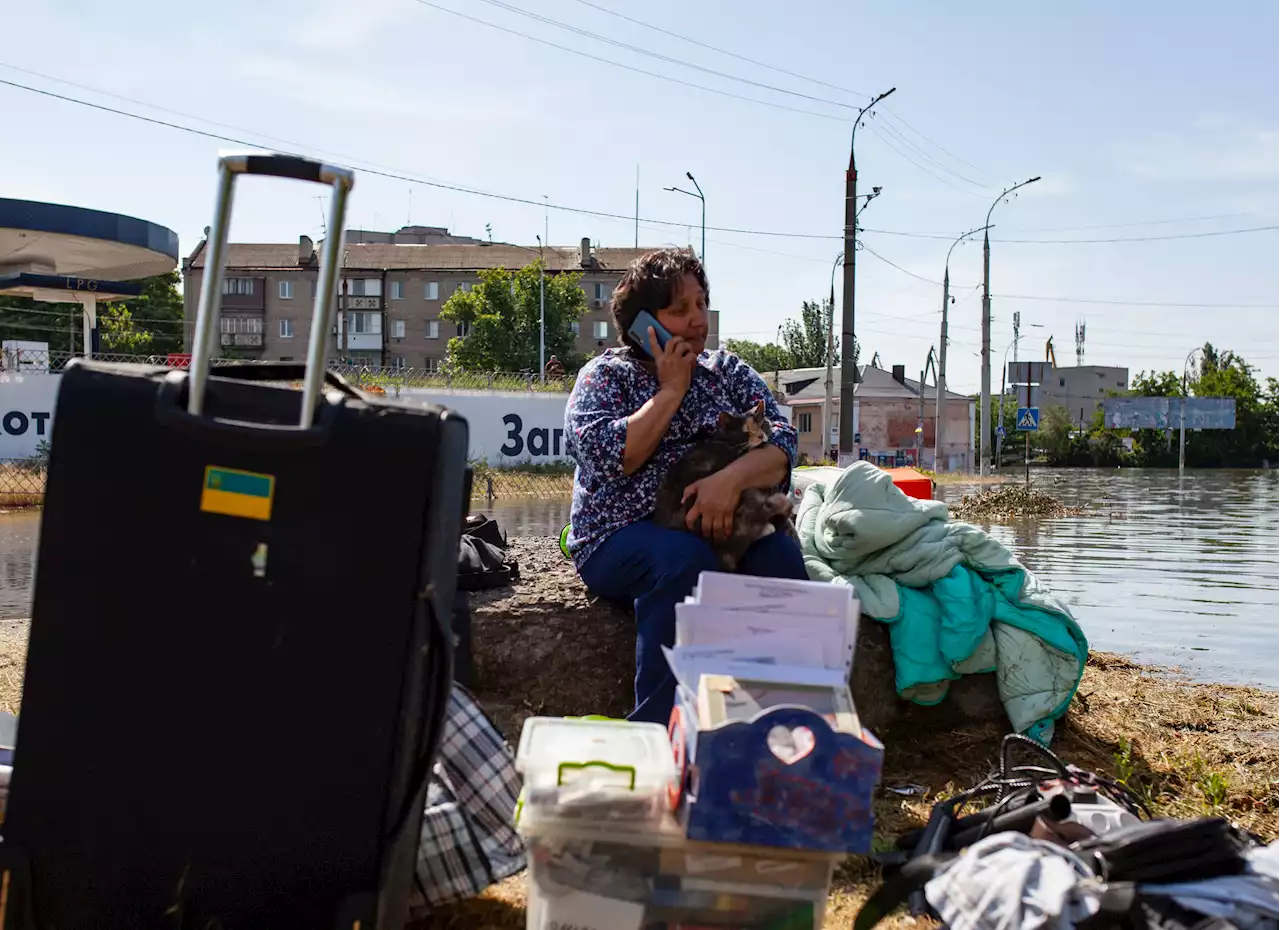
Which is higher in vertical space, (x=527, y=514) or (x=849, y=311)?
(x=849, y=311)

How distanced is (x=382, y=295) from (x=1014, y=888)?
265 feet

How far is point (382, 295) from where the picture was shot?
79.3m

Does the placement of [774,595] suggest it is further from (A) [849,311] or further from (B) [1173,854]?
(A) [849,311]

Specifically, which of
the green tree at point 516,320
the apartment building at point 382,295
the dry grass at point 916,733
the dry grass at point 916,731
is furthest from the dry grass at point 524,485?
the apartment building at point 382,295

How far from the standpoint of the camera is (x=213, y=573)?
1.78 metres

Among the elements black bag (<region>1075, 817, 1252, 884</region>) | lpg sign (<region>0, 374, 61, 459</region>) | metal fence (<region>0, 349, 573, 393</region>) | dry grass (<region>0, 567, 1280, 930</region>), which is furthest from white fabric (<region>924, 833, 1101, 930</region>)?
lpg sign (<region>0, 374, 61, 459</region>)

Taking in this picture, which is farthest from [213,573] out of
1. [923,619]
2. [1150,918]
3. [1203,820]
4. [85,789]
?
[923,619]

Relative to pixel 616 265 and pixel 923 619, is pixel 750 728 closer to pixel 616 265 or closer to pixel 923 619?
pixel 923 619

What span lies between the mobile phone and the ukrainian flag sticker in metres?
1.87

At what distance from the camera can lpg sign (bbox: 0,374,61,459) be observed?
20.9 metres

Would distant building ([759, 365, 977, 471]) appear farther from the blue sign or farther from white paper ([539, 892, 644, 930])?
white paper ([539, 892, 644, 930])

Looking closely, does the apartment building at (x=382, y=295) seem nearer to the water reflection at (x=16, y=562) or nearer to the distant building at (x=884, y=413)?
the distant building at (x=884, y=413)

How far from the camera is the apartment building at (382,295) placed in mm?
78688

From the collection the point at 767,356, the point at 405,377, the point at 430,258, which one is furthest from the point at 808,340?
the point at 405,377
